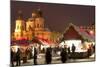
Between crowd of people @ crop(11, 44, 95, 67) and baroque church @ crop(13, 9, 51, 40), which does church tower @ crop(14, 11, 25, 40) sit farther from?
crowd of people @ crop(11, 44, 95, 67)

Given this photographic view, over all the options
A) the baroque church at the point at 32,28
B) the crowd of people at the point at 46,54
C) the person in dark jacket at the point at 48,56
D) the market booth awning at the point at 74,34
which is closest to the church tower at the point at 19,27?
the baroque church at the point at 32,28

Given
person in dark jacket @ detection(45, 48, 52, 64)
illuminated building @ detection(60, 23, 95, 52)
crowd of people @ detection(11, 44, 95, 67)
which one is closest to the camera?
crowd of people @ detection(11, 44, 95, 67)

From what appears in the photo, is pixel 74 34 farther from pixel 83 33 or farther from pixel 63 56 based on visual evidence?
pixel 63 56

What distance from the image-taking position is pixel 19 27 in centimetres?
262

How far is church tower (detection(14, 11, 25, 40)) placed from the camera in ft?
8.53

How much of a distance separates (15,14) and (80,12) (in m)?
0.90

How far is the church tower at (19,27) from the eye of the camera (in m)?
2.60

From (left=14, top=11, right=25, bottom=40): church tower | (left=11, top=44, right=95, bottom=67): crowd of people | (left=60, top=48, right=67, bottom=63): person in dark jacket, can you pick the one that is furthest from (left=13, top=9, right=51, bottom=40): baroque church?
(left=60, top=48, right=67, bottom=63): person in dark jacket

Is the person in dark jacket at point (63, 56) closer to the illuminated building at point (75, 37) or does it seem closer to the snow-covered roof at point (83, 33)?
the illuminated building at point (75, 37)

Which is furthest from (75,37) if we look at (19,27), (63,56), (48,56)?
(19,27)

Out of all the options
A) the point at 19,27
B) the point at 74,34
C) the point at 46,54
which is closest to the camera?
the point at 19,27

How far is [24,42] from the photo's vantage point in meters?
2.64
